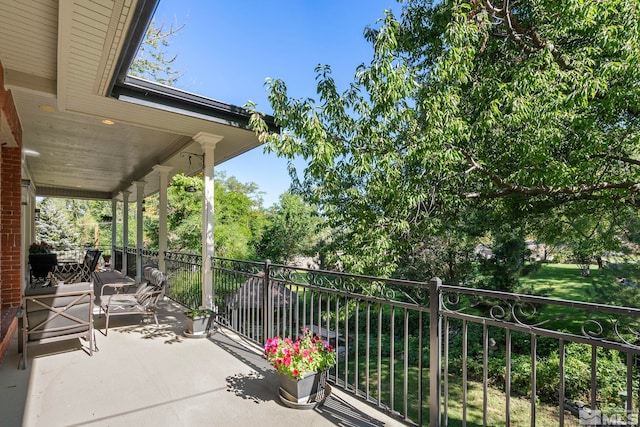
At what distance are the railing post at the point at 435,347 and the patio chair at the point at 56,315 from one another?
349 centimetres

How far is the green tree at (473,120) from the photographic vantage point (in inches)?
151

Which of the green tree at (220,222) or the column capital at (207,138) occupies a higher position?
the column capital at (207,138)

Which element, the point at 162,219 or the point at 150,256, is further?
the point at 150,256

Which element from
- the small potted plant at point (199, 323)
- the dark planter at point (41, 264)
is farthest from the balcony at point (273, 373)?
the dark planter at point (41, 264)

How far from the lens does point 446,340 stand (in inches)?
87.0

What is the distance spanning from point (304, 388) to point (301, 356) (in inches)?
9.9

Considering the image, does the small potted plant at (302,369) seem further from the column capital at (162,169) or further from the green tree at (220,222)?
the green tree at (220,222)

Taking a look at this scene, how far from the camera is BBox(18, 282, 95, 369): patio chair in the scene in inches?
129

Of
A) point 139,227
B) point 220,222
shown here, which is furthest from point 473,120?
point 220,222

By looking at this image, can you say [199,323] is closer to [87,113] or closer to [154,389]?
[154,389]

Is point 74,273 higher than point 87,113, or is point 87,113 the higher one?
point 87,113

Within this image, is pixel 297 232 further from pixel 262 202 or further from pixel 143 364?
pixel 262 202

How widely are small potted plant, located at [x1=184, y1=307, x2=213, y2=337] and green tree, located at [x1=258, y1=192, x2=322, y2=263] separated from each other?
28.8ft

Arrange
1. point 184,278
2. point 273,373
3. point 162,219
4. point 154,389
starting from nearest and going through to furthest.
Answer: point 154,389 < point 273,373 < point 184,278 < point 162,219
